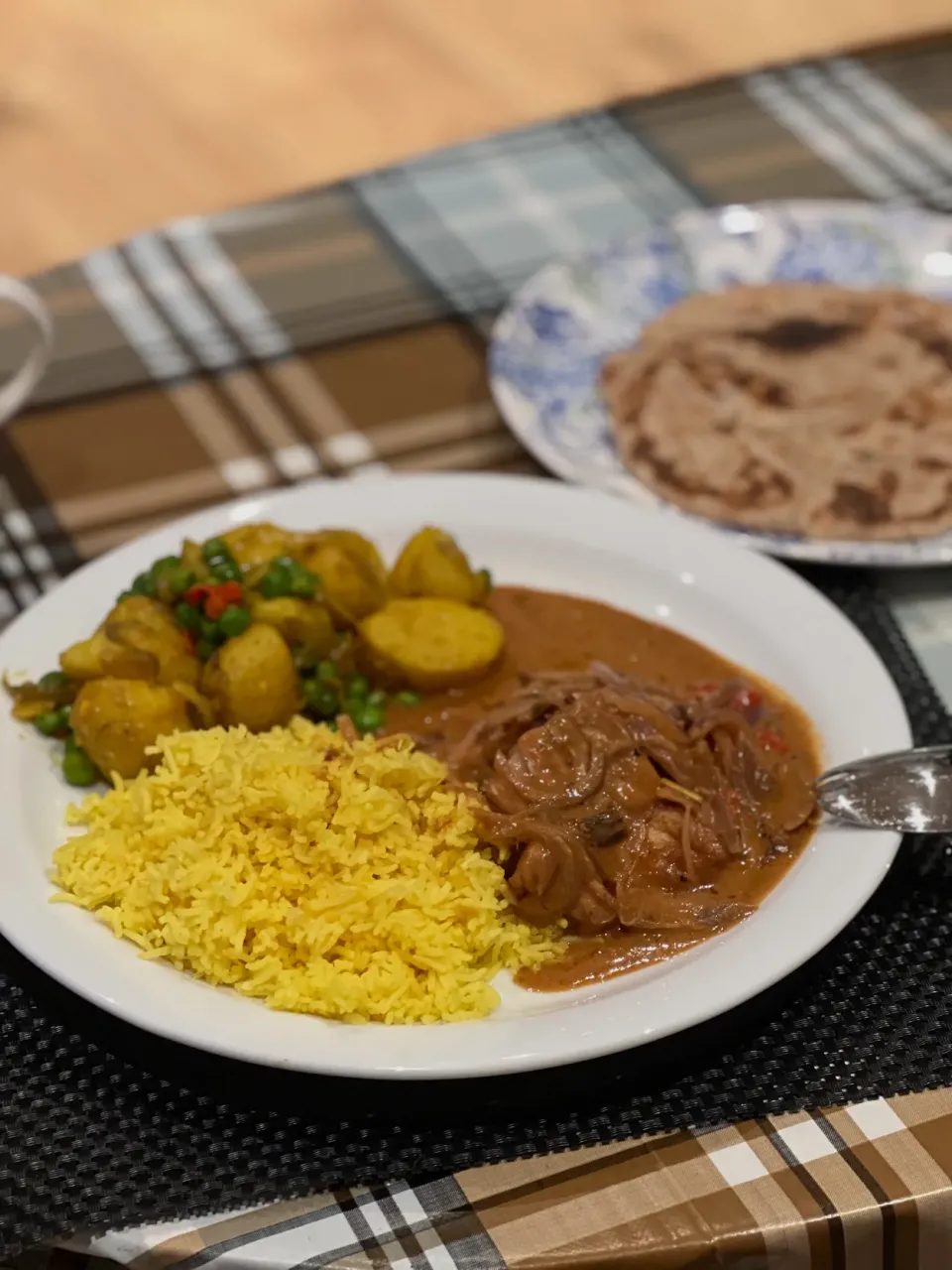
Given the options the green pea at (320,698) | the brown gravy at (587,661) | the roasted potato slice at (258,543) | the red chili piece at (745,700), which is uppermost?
the roasted potato slice at (258,543)

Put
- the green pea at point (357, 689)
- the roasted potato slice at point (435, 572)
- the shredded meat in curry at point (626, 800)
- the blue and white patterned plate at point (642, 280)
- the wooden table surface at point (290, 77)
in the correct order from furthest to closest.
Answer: the wooden table surface at point (290, 77) → the blue and white patterned plate at point (642, 280) → the roasted potato slice at point (435, 572) → the green pea at point (357, 689) → the shredded meat in curry at point (626, 800)

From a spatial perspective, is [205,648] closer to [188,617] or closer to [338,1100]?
[188,617]

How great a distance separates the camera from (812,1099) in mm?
1850

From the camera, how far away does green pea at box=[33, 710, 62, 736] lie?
7.47ft

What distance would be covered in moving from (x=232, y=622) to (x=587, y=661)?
2.02 feet

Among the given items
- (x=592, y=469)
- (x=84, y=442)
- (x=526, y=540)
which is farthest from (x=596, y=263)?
(x=84, y=442)

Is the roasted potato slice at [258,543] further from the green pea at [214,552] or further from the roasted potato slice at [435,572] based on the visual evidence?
the roasted potato slice at [435,572]

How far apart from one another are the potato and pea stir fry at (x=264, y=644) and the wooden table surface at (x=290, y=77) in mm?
1882

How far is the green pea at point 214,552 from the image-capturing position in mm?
2395

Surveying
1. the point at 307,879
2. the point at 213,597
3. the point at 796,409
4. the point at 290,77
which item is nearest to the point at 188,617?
the point at 213,597

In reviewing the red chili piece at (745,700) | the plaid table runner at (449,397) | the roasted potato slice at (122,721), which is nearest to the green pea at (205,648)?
the roasted potato slice at (122,721)

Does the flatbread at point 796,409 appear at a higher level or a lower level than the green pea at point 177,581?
lower

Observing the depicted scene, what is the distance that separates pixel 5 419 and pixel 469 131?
1.84 meters

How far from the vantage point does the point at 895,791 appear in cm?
A: 210
